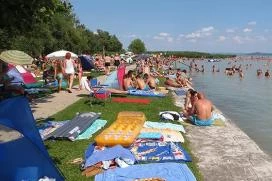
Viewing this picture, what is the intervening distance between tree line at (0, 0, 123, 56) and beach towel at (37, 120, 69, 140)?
2.40 m

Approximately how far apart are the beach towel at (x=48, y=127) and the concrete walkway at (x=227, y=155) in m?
3.03

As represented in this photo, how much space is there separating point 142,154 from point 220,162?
1406 millimetres

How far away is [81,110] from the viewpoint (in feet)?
42.3

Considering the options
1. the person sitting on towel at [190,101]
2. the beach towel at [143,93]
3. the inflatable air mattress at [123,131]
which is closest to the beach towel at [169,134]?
the inflatable air mattress at [123,131]

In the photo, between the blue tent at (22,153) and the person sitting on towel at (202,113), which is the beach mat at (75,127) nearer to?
the person sitting on towel at (202,113)

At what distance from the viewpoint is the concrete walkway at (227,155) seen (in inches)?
284

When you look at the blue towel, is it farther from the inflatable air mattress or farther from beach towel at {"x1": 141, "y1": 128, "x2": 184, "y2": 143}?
beach towel at {"x1": 141, "y1": 128, "x2": 184, "y2": 143}

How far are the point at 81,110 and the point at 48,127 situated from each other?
9.12 ft

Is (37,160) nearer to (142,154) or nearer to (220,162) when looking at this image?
(142,154)

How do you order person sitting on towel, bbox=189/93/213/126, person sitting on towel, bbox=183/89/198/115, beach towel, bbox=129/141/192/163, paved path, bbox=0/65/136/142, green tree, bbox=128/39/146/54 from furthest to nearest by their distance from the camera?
1. green tree, bbox=128/39/146/54
2. paved path, bbox=0/65/136/142
3. person sitting on towel, bbox=183/89/198/115
4. person sitting on towel, bbox=189/93/213/126
5. beach towel, bbox=129/141/192/163

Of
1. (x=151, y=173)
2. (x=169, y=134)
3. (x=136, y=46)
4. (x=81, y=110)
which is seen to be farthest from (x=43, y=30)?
(x=136, y=46)

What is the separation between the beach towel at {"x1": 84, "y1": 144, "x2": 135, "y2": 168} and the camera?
7.27 m

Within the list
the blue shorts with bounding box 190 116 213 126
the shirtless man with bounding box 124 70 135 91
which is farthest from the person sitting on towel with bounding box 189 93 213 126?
the shirtless man with bounding box 124 70 135 91

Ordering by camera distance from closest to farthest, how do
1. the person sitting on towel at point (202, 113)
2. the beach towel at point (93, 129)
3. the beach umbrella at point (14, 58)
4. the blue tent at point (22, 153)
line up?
the blue tent at point (22, 153) → the beach towel at point (93, 129) → the person sitting on towel at point (202, 113) → the beach umbrella at point (14, 58)
